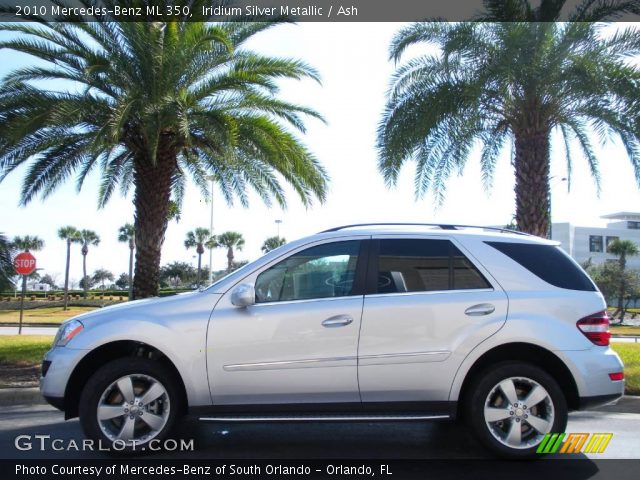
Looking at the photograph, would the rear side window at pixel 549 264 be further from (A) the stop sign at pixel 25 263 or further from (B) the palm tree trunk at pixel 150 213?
(A) the stop sign at pixel 25 263

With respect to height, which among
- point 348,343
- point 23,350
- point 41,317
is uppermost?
point 348,343

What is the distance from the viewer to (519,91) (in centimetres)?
1191

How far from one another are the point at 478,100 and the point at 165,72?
6.01 metres

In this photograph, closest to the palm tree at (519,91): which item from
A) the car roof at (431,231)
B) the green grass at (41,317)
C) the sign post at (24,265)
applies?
the car roof at (431,231)

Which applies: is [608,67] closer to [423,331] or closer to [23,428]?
[423,331]

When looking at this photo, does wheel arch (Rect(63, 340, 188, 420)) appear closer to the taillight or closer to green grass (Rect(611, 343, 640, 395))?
the taillight

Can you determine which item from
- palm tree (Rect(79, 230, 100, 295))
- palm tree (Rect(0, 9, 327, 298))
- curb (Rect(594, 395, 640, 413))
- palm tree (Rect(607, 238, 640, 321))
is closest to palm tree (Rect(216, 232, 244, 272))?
palm tree (Rect(79, 230, 100, 295))

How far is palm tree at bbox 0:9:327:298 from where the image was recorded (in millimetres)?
11484

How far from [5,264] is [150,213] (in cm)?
293

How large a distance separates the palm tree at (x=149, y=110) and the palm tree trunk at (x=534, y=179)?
429cm

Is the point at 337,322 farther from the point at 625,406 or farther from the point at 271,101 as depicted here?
the point at 271,101

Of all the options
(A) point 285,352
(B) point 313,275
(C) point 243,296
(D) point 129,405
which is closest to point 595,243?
(B) point 313,275

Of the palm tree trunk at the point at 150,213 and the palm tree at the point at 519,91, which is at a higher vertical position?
the palm tree at the point at 519,91

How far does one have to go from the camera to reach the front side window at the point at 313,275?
5.32m
